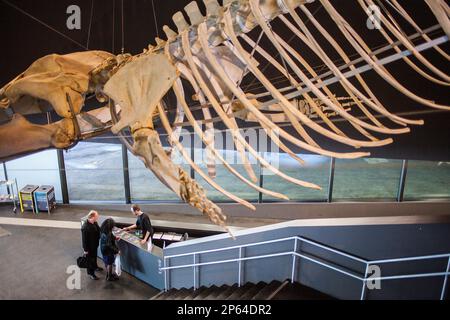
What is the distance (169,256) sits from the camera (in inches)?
205

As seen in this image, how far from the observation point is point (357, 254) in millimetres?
3684

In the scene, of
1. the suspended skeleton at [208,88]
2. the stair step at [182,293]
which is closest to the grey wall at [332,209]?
the stair step at [182,293]

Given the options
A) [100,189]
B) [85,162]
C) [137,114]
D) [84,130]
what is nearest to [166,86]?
[137,114]

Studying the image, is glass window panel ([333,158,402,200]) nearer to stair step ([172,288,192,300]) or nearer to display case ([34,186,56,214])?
stair step ([172,288,192,300])

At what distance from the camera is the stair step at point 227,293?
14.3 feet

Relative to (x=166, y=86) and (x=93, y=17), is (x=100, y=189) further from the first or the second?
(x=166, y=86)

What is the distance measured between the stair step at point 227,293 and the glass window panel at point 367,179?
23.9 feet

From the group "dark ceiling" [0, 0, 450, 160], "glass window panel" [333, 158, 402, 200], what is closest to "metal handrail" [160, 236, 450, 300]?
"dark ceiling" [0, 0, 450, 160]

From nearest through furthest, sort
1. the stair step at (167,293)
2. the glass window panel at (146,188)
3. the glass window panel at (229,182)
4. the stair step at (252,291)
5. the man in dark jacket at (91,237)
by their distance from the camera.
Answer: the stair step at (252,291) → the stair step at (167,293) → the man in dark jacket at (91,237) → the glass window panel at (229,182) → the glass window panel at (146,188)

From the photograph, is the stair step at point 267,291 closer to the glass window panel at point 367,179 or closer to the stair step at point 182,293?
the stair step at point 182,293

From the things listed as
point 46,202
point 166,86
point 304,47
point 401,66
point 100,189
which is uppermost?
point 304,47

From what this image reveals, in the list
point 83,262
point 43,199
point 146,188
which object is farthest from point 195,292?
point 146,188

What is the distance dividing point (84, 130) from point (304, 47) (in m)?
4.25

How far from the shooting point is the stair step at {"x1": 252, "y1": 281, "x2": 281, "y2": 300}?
389cm
